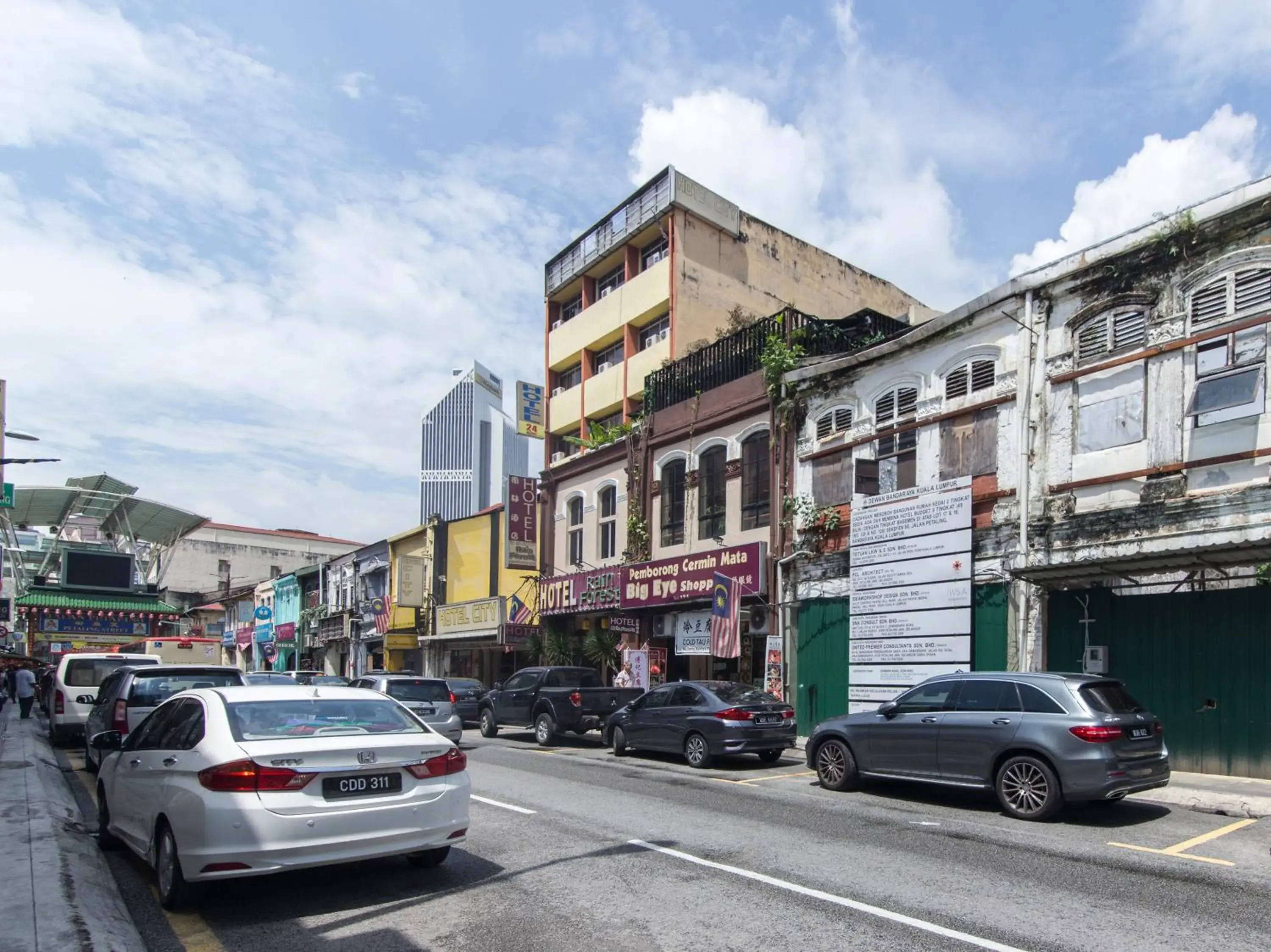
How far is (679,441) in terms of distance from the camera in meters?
24.6

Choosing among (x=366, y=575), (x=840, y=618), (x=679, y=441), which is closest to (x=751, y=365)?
(x=679, y=441)

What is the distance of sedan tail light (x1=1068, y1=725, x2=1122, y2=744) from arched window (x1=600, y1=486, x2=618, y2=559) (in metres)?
18.1

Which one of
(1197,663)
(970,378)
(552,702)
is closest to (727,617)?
(552,702)

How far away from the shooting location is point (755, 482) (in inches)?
873

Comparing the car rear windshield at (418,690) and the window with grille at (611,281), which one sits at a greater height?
the window with grille at (611,281)

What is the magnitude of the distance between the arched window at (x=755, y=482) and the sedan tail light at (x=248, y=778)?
52.7 ft

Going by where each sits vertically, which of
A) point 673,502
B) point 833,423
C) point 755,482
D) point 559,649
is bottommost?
point 559,649

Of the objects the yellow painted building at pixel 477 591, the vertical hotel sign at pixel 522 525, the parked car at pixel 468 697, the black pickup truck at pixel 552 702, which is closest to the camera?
A: the black pickup truck at pixel 552 702

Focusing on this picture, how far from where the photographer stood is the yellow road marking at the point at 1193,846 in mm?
8227

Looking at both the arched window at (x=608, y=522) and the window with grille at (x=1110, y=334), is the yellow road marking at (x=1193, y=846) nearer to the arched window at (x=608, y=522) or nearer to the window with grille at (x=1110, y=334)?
the window with grille at (x=1110, y=334)

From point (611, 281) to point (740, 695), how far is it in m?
20.4

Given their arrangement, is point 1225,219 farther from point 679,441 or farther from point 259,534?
point 259,534

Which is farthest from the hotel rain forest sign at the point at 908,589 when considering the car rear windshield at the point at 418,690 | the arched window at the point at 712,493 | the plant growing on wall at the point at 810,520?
the car rear windshield at the point at 418,690

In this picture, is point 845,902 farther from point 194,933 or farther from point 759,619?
point 759,619
